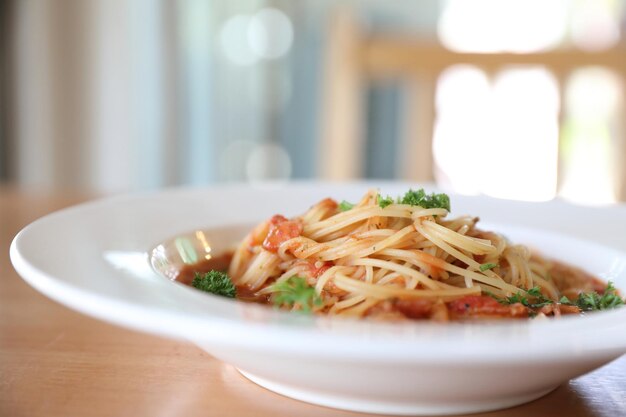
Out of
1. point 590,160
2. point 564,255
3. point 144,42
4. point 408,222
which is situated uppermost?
point 144,42

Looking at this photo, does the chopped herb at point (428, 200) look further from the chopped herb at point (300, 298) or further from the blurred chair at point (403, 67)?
the blurred chair at point (403, 67)

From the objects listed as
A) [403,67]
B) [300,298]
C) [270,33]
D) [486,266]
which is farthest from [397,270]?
[270,33]

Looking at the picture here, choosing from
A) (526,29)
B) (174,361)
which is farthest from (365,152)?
(174,361)

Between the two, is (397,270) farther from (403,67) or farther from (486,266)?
(403,67)

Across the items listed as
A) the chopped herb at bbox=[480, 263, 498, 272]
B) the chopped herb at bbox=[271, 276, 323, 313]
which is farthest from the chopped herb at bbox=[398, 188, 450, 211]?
the chopped herb at bbox=[271, 276, 323, 313]

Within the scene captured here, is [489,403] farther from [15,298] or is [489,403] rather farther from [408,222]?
[15,298]

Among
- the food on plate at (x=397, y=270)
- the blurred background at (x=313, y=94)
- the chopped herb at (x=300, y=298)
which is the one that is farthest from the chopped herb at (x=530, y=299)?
the blurred background at (x=313, y=94)
